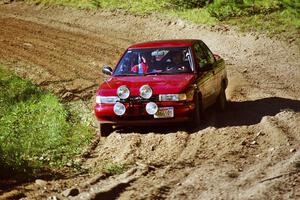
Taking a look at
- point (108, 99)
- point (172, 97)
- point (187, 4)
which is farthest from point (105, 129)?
point (187, 4)

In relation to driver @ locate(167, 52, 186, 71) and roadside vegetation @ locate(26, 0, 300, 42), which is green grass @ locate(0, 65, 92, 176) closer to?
driver @ locate(167, 52, 186, 71)

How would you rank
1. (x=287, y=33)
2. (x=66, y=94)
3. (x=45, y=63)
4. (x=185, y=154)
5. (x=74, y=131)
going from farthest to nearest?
(x=287, y=33) < (x=45, y=63) < (x=66, y=94) < (x=74, y=131) < (x=185, y=154)

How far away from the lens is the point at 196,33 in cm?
2375

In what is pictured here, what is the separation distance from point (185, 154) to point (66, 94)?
645 cm

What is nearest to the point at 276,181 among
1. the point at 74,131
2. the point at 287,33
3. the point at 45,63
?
the point at 74,131

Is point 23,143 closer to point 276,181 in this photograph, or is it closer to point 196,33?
point 276,181

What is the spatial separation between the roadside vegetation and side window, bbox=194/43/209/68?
10589 millimetres

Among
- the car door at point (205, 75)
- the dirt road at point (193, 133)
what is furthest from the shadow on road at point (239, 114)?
the car door at point (205, 75)

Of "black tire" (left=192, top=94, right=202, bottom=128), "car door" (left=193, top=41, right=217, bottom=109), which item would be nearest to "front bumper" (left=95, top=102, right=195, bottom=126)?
"black tire" (left=192, top=94, right=202, bottom=128)

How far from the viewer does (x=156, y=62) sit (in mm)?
11258

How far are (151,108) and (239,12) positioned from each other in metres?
15.5

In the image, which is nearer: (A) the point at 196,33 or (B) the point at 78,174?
(B) the point at 78,174

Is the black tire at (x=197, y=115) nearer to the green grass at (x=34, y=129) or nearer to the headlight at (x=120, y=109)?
the headlight at (x=120, y=109)

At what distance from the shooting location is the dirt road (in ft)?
23.2
